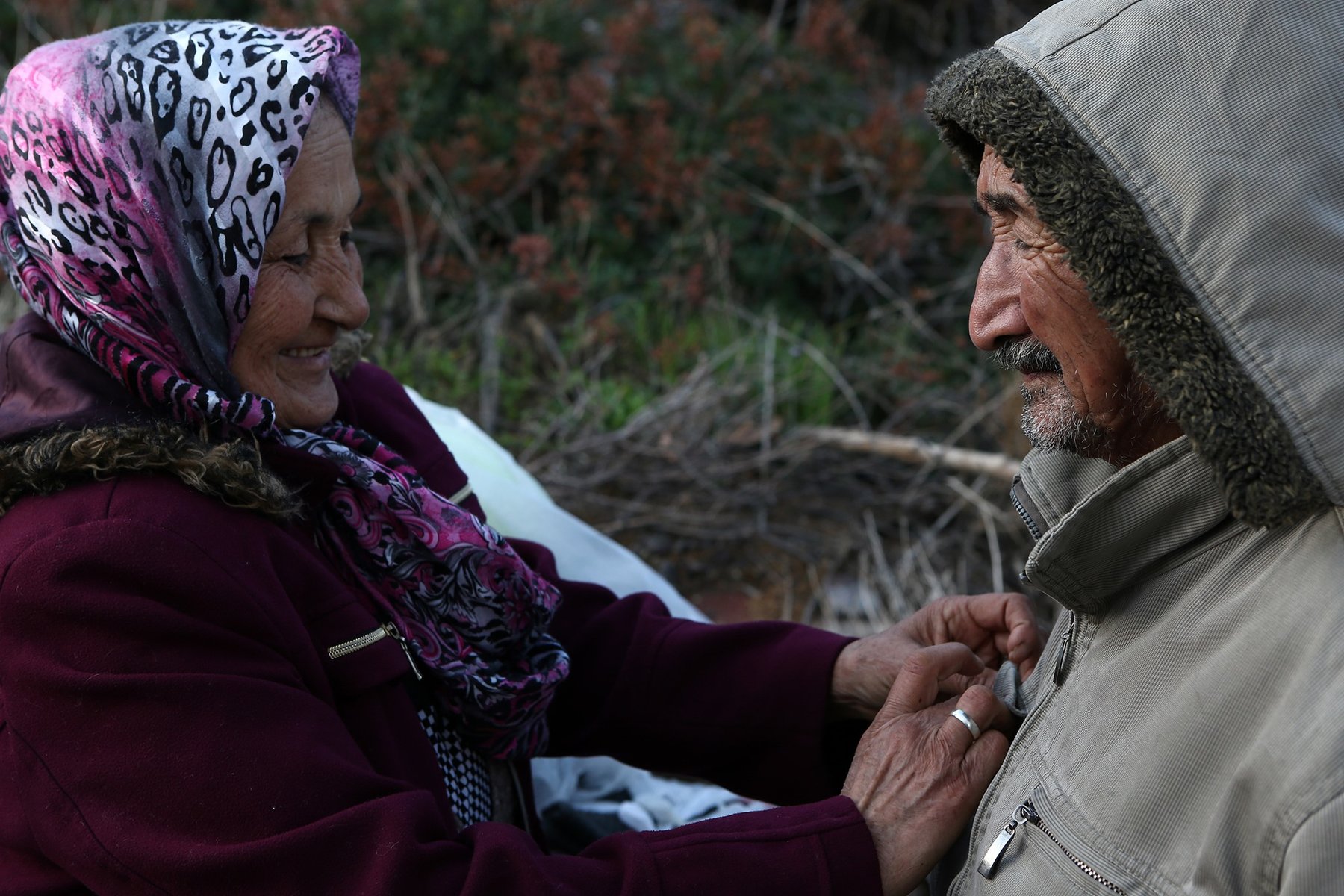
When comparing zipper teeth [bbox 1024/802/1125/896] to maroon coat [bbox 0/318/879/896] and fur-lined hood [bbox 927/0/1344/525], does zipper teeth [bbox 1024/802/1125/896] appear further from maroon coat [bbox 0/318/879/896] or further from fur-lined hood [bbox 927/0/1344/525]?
fur-lined hood [bbox 927/0/1344/525]

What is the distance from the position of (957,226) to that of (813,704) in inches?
157

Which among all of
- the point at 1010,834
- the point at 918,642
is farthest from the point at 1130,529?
the point at 918,642

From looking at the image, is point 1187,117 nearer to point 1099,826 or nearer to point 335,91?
point 1099,826

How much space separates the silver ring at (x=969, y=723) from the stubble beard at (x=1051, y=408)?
0.46 m

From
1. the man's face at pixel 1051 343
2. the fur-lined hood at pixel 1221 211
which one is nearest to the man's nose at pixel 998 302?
the man's face at pixel 1051 343

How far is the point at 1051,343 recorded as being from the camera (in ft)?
5.14

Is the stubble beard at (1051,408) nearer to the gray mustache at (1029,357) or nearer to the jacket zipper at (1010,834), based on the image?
the gray mustache at (1029,357)

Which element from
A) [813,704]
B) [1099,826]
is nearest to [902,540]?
[813,704]

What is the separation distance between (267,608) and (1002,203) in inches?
46.4

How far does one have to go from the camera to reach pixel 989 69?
1.50 metres

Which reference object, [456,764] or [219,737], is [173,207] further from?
[456,764]

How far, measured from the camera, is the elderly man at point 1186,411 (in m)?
1.27

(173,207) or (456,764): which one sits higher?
(173,207)

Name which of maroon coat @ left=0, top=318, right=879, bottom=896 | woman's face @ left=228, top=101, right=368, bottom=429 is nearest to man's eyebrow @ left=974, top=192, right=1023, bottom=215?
maroon coat @ left=0, top=318, right=879, bottom=896
